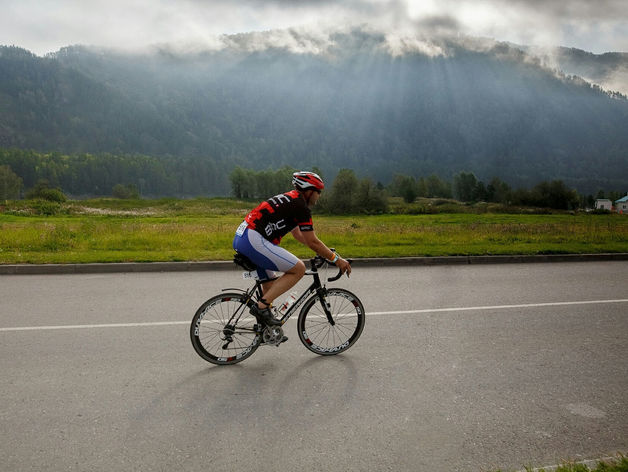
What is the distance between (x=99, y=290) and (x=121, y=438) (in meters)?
6.27

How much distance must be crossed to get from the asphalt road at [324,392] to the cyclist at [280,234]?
0.96m

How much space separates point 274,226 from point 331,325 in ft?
4.58

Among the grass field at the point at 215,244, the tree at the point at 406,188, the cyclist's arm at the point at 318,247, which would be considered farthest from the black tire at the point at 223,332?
the tree at the point at 406,188

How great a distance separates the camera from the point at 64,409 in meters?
4.24

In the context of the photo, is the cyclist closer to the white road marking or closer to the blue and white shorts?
the blue and white shorts

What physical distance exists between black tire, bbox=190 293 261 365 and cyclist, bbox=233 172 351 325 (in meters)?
0.20

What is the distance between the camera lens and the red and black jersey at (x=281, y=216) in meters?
5.16

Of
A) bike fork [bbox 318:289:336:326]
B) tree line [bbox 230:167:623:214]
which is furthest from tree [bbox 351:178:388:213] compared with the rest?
bike fork [bbox 318:289:336:326]

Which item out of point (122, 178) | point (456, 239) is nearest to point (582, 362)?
point (456, 239)

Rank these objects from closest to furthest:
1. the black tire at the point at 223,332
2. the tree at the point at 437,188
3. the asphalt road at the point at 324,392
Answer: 1. the asphalt road at the point at 324,392
2. the black tire at the point at 223,332
3. the tree at the point at 437,188

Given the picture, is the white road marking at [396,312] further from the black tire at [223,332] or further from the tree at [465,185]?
the tree at [465,185]

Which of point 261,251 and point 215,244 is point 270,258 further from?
point 215,244

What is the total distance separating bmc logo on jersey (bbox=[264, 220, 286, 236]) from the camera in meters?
5.24

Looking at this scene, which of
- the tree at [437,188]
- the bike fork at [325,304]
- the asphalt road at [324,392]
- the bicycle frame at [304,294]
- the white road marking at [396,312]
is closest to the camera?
the asphalt road at [324,392]
